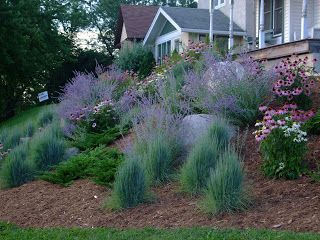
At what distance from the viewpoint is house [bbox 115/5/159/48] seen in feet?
111

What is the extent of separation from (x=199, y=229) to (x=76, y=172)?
3494 millimetres

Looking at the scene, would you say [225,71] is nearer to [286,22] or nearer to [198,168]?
[198,168]

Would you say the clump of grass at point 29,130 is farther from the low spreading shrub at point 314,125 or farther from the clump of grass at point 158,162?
the low spreading shrub at point 314,125

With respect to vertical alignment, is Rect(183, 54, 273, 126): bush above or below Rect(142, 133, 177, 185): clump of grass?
above

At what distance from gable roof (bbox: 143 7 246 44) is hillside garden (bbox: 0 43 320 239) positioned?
12.9 meters

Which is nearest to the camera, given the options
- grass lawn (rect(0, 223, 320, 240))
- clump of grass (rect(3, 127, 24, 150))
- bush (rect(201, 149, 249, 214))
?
grass lawn (rect(0, 223, 320, 240))

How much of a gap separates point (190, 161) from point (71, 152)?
3.74m

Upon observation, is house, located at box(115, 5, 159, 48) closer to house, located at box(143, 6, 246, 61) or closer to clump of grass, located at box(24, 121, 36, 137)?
house, located at box(143, 6, 246, 61)

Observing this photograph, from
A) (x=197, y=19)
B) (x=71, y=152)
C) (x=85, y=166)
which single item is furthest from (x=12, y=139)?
(x=197, y=19)

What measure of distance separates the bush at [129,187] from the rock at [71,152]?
10.7 feet

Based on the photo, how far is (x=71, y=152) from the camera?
31.9 ft

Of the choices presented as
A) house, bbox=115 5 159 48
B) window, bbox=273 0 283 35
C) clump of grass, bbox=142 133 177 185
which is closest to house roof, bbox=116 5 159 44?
house, bbox=115 5 159 48

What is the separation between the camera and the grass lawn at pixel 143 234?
4816 millimetres

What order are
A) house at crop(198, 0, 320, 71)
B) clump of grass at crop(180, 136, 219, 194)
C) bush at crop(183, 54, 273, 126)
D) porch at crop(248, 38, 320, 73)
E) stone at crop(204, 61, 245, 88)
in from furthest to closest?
1. house at crop(198, 0, 320, 71)
2. porch at crop(248, 38, 320, 73)
3. stone at crop(204, 61, 245, 88)
4. bush at crop(183, 54, 273, 126)
5. clump of grass at crop(180, 136, 219, 194)
